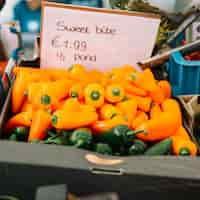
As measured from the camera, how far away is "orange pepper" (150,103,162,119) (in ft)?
3.34

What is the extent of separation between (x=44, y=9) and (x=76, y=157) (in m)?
0.54

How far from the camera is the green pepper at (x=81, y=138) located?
2.92 feet

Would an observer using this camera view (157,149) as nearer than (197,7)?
Yes

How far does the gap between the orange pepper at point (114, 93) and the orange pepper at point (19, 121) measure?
0.68 feet

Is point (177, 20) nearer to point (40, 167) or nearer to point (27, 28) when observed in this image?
point (27, 28)

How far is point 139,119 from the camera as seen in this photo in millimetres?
1004

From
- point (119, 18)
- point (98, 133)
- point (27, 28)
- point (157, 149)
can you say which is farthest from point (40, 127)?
point (27, 28)

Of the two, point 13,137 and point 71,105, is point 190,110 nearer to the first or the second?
point 71,105

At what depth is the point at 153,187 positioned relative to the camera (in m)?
0.74

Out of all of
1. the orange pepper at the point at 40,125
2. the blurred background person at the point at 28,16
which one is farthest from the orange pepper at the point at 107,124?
the blurred background person at the point at 28,16

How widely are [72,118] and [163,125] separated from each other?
229mm

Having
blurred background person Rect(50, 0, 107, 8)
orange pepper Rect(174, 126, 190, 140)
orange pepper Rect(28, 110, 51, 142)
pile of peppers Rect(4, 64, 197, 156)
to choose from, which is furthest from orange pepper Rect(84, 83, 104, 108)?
blurred background person Rect(50, 0, 107, 8)

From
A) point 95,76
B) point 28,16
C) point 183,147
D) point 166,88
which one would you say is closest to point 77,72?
point 95,76

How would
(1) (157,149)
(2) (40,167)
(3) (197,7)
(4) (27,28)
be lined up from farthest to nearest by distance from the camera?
(4) (27,28) < (3) (197,7) < (1) (157,149) < (2) (40,167)
